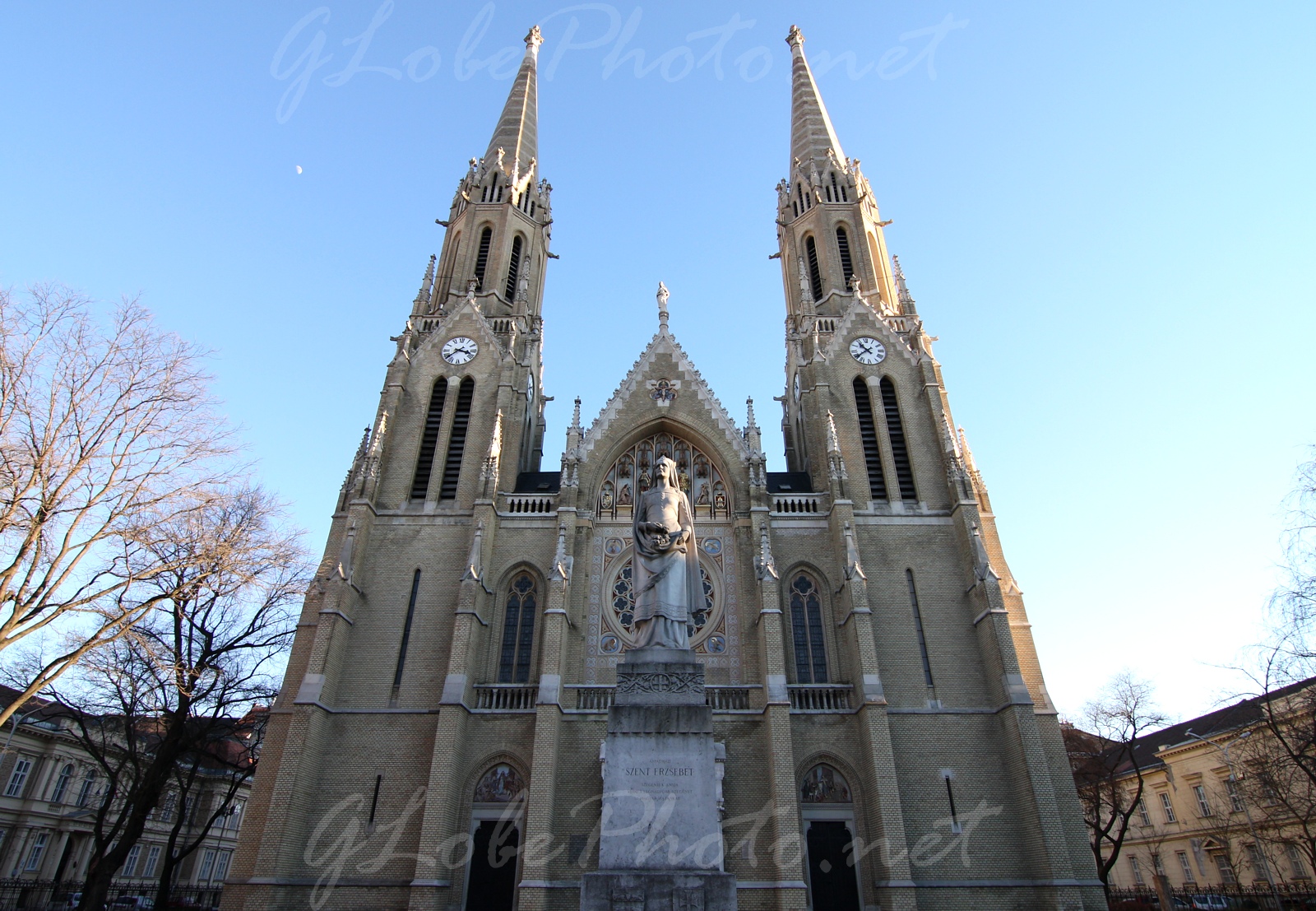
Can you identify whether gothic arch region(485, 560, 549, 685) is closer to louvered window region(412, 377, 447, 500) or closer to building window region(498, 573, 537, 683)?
building window region(498, 573, 537, 683)

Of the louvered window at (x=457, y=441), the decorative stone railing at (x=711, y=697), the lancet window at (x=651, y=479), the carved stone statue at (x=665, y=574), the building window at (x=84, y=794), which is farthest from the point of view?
the building window at (x=84, y=794)

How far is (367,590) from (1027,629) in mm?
19995

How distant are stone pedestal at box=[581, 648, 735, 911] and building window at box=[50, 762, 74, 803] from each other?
37703 millimetres

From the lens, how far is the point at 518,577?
2406 centimetres

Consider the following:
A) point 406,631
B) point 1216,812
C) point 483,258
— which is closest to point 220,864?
point 406,631

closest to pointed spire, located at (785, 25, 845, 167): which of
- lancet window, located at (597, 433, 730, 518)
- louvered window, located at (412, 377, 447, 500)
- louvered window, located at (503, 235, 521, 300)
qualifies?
louvered window, located at (503, 235, 521, 300)

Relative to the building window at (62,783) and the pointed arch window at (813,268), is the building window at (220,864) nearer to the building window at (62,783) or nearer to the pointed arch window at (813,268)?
the building window at (62,783)

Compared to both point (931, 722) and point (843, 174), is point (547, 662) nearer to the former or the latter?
point (931, 722)

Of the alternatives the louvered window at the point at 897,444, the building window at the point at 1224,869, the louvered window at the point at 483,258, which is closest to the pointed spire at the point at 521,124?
the louvered window at the point at 483,258

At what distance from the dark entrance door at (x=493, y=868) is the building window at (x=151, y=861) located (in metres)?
30.9

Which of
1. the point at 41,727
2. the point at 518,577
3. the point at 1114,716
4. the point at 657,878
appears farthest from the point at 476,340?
the point at 1114,716

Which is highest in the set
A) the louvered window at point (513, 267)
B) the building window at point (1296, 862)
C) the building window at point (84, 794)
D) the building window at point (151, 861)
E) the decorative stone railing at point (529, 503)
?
the louvered window at point (513, 267)

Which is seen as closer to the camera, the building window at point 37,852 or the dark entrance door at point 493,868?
the dark entrance door at point 493,868

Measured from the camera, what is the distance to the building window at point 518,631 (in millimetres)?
22656
